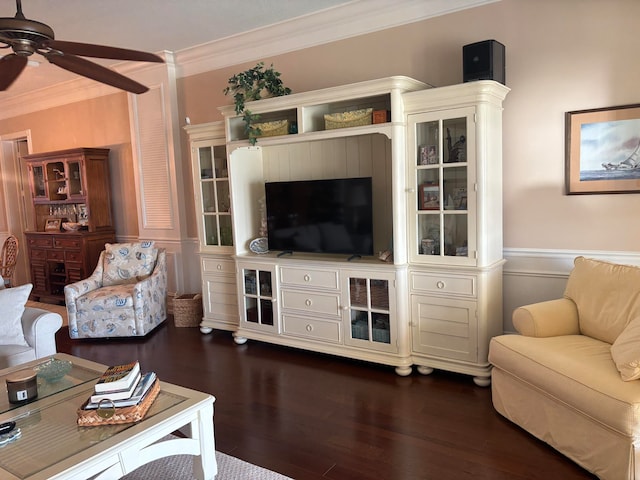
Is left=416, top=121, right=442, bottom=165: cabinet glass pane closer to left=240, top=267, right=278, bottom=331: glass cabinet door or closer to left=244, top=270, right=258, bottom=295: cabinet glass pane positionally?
left=240, top=267, right=278, bottom=331: glass cabinet door

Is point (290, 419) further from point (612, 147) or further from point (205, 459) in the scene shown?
point (612, 147)

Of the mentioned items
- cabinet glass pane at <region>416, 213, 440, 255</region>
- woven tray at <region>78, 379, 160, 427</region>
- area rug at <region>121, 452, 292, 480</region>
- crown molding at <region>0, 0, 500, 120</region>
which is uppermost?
crown molding at <region>0, 0, 500, 120</region>

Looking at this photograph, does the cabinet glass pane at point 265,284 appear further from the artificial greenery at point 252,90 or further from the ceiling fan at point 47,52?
the ceiling fan at point 47,52

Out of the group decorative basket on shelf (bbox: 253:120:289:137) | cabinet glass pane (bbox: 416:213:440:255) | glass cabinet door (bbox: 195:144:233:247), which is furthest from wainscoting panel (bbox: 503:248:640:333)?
glass cabinet door (bbox: 195:144:233:247)

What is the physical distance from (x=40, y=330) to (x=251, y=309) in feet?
5.41

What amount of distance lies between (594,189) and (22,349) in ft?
12.9

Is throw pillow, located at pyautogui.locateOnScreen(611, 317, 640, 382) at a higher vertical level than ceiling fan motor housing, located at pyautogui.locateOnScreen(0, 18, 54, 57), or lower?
lower

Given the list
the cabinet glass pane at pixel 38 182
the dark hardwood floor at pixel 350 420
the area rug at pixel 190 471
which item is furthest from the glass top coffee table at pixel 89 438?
the cabinet glass pane at pixel 38 182

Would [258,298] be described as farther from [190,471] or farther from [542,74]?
[542,74]

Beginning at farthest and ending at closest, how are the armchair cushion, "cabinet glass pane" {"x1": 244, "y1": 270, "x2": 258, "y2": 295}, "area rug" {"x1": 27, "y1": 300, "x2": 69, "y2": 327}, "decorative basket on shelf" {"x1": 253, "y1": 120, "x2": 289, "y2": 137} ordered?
1. "area rug" {"x1": 27, "y1": 300, "x2": 69, "y2": 327}
2. "cabinet glass pane" {"x1": 244, "y1": 270, "x2": 258, "y2": 295}
3. "decorative basket on shelf" {"x1": 253, "y1": 120, "x2": 289, "y2": 137}
4. the armchair cushion

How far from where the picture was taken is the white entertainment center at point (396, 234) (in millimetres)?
3207

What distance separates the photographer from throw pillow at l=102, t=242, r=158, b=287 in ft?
16.6

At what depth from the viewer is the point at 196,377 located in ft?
11.8

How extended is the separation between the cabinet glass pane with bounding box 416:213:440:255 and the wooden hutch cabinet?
428 cm
